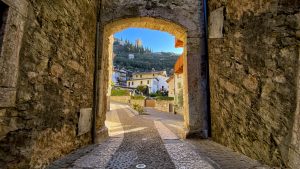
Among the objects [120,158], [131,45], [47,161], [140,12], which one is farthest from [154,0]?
[131,45]

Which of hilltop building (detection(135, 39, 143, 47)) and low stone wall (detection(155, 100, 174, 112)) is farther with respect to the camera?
hilltop building (detection(135, 39, 143, 47))

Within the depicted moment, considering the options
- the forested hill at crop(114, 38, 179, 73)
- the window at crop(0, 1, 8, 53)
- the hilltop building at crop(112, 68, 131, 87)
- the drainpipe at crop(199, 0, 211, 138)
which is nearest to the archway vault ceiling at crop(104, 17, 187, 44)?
the drainpipe at crop(199, 0, 211, 138)

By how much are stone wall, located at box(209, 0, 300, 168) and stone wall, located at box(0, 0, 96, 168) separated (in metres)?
2.69

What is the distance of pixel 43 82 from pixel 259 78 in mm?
2832

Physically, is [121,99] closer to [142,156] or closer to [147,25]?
[147,25]

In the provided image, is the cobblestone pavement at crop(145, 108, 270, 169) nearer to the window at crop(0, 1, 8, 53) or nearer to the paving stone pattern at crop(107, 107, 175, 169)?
the paving stone pattern at crop(107, 107, 175, 169)

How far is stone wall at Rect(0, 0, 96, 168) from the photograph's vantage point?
180 centimetres

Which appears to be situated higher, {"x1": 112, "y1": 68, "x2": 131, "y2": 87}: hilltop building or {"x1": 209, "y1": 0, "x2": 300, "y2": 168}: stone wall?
{"x1": 112, "y1": 68, "x2": 131, "y2": 87}: hilltop building

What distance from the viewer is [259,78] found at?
269cm

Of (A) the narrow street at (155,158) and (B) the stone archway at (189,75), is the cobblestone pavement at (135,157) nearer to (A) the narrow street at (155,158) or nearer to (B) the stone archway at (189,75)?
(A) the narrow street at (155,158)

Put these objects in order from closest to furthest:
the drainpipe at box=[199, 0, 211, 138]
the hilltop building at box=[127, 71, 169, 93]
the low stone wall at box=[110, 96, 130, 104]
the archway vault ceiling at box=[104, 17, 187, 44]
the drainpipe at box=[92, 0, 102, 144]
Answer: the drainpipe at box=[92, 0, 102, 144] → the drainpipe at box=[199, 0, 211, 138] → the archway vault ceiling at box=[104, 17, 187, 44] → the low stone wall at box=[110, 96, 130, 104] → the hilltop building at box=[127, 71, 169, 93]

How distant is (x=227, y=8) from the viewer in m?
3.72

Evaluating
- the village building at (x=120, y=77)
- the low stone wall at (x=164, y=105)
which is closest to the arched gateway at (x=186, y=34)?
the low stone wall at (x=164, y=105)

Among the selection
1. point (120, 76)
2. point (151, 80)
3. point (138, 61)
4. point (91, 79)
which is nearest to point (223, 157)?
point (91, 79)
